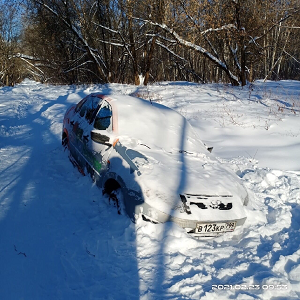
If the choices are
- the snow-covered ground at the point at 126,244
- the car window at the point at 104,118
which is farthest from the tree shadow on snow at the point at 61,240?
the car window at the point at 104,118

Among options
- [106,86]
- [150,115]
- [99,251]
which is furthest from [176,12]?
[99,251]

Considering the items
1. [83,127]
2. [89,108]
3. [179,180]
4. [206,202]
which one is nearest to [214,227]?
[206,202]

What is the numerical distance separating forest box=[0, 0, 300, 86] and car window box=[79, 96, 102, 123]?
8.29 meters

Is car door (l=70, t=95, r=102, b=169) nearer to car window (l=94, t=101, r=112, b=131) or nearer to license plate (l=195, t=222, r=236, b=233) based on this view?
car window (l=94, t=101, r=112, b=131)

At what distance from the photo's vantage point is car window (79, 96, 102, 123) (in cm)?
507

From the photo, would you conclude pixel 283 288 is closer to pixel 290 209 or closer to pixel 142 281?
pixel 142 281

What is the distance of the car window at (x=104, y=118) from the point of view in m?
4.53

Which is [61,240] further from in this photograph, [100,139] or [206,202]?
[206,202]

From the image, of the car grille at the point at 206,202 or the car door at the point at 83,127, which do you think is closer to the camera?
the car grille at the point at 206,202

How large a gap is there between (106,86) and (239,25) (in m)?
8.27

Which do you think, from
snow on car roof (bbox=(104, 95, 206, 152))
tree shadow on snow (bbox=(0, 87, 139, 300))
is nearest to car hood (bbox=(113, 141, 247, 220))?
snow on car roof (bbox=(104, 95, 206, 152))

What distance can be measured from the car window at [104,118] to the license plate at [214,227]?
223 cm

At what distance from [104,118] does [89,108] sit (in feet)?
2.67
